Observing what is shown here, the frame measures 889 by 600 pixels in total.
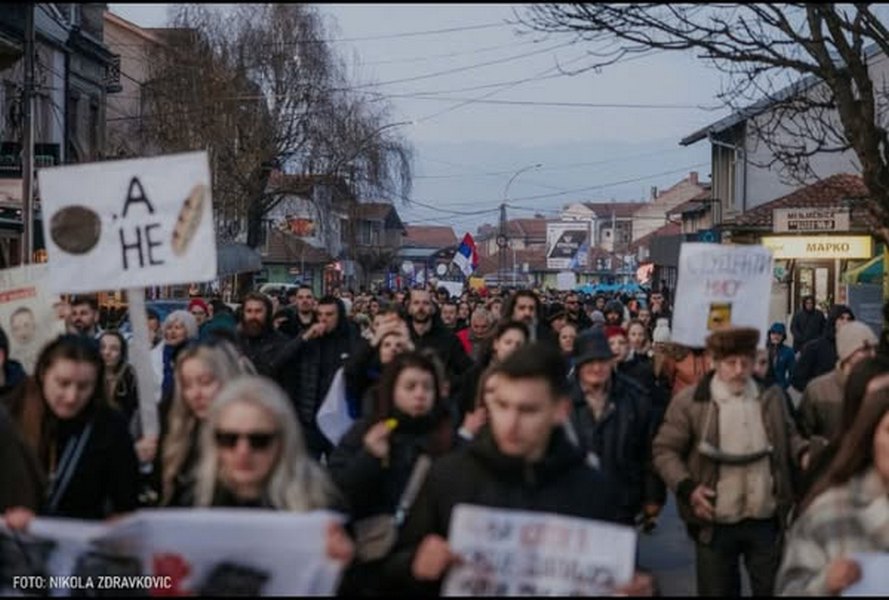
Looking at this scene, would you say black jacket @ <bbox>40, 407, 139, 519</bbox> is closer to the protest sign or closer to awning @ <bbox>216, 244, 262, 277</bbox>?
the protest sign

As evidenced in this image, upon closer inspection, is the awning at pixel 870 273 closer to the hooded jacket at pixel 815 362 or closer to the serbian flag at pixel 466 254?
the hooded jacket at pixel 815 362

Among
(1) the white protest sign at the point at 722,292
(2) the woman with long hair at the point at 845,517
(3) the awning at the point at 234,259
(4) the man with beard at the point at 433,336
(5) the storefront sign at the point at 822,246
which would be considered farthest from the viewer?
(3) the awning at the point at 234,259

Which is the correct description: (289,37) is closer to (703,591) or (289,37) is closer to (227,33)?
(227,33)

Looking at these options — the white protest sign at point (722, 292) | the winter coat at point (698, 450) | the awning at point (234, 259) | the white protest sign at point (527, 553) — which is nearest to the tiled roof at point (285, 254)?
the awning at point (234, 259)

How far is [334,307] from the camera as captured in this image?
11.7 metres

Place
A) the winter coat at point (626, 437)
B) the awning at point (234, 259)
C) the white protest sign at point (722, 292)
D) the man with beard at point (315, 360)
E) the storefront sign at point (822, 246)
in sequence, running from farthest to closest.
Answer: the awning at point (234, 259) < the storefront sign at point (822, 246) < the man with beard at point (315, 360) < the white protest sign at point (722, 292) < the winter coat at point (626, 437)

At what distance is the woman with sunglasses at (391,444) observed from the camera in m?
5.35

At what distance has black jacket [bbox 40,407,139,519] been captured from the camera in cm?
562

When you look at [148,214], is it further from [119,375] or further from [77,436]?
[119,375]

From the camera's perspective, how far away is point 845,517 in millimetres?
4891

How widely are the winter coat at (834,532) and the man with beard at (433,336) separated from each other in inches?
230

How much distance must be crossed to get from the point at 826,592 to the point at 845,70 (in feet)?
33.0

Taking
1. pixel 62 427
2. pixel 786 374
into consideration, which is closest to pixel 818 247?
→ pixel 786 374

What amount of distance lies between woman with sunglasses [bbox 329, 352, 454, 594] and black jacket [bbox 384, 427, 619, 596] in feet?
1.06
